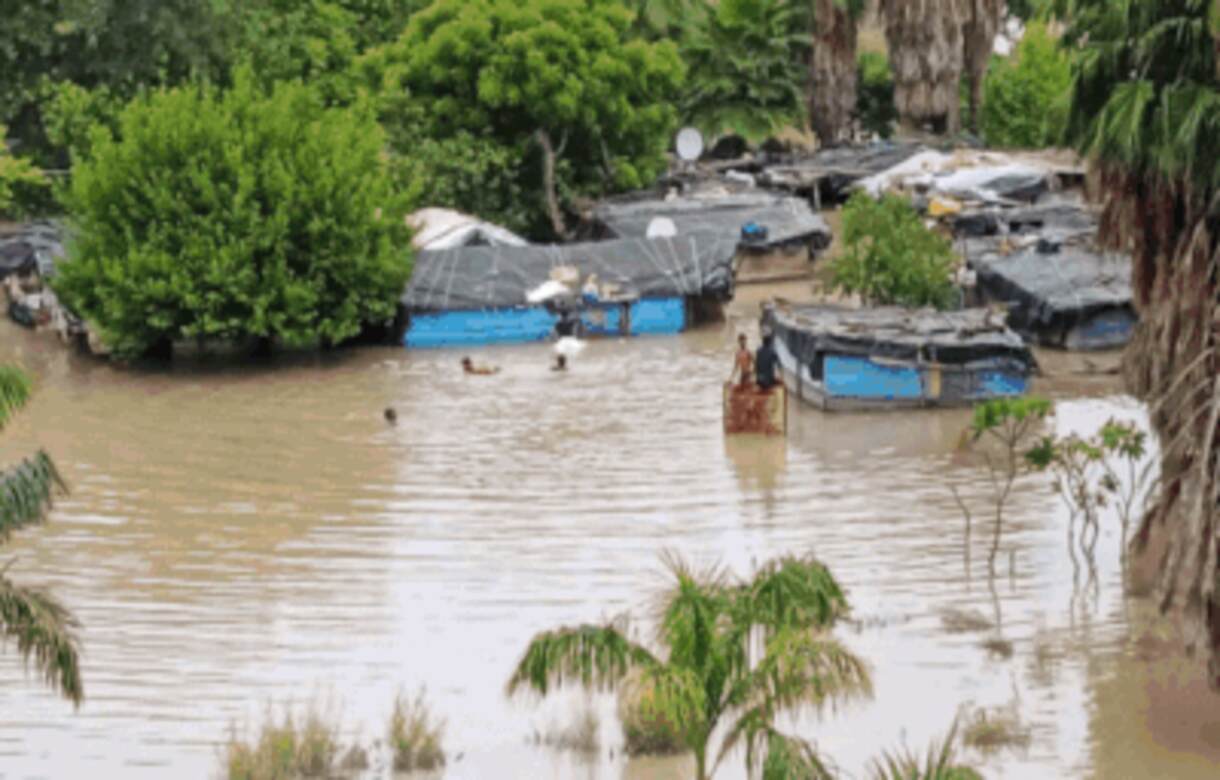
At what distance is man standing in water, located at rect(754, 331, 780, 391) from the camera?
1161 inches

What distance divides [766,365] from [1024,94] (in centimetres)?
3309

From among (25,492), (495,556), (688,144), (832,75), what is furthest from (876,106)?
(25,492)

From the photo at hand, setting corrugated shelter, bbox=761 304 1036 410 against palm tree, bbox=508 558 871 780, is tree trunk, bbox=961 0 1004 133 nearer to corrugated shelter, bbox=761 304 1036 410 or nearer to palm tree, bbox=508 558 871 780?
corrugated shelter, bbox=761 304 1036 410

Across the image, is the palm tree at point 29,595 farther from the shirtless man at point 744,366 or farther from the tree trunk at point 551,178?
the tree trunk at point 551,178

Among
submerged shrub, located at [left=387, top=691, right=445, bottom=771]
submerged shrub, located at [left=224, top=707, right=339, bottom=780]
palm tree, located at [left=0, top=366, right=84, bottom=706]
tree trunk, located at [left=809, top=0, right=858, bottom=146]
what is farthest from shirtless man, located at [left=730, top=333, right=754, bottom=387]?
tree trunk, located at [left=809, top=0, right=858, bottom=146]

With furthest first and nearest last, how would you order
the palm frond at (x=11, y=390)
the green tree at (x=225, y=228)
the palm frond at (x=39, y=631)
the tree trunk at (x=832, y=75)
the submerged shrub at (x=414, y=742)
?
the tree trunk at (x=832, y=75), the green tree at (x=225, y=228), the submerged shrub at (x=414, y=742), the palm frond at (x=11, y=390), the palm frond at (x=39, y=631)

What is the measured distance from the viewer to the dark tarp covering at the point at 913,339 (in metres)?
30.6

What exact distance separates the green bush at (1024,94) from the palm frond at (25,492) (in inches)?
1845

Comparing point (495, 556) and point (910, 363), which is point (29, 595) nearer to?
point (495, 556)

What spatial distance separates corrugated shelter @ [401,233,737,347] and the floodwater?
6.62ft

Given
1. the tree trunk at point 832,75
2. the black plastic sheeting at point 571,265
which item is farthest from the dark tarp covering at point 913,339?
the tree trunk at point 832,75

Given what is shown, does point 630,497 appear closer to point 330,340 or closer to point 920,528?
point 920,528

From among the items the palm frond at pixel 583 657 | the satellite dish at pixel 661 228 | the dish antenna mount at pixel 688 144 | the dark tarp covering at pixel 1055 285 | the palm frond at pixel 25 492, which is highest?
the dish antenna mount at pixel 688 144

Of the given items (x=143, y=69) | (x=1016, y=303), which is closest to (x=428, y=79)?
(x=143, y=69)
